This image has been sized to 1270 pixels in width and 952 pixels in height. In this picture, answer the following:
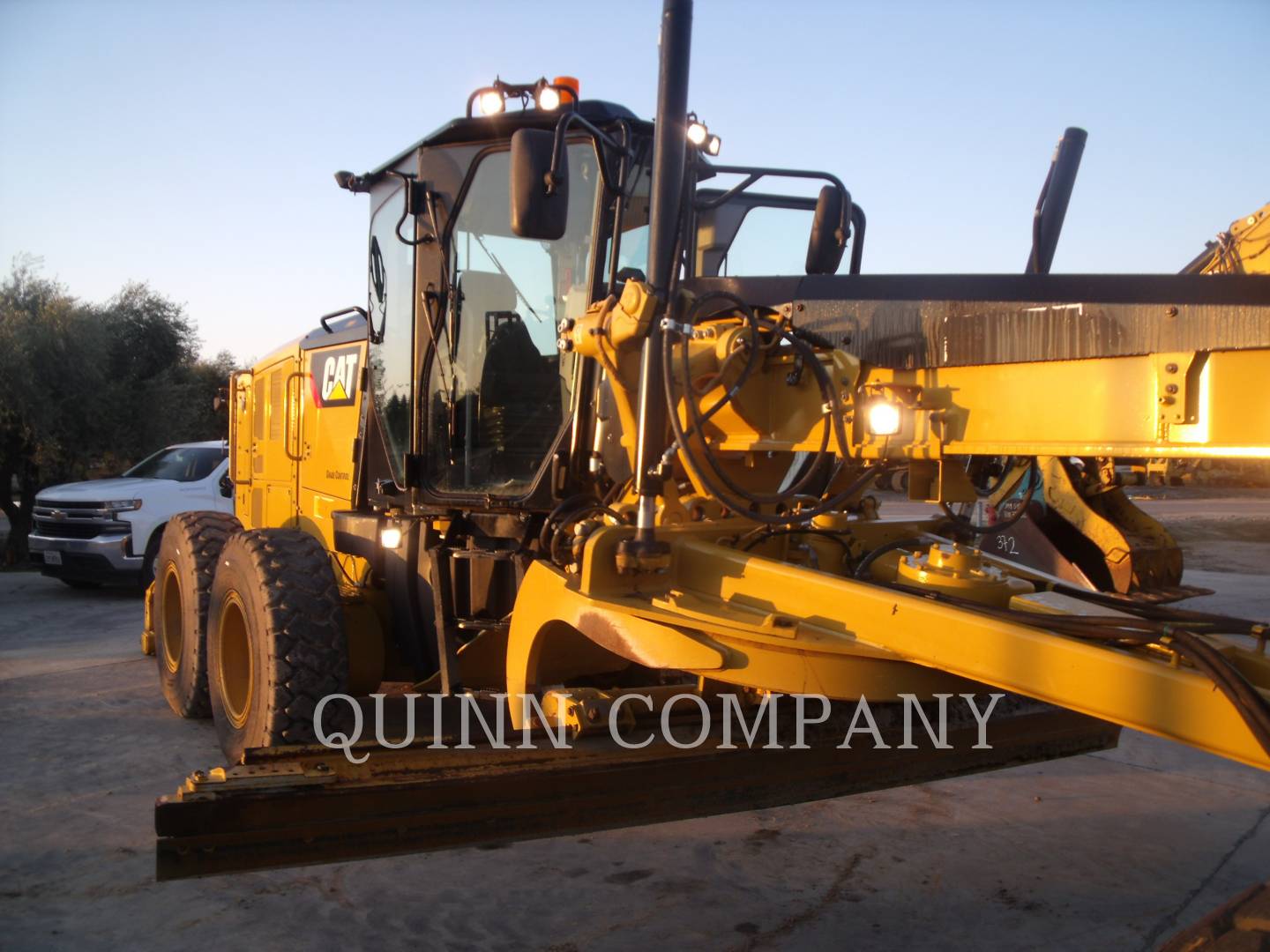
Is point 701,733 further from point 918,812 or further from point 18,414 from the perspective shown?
point 18,414

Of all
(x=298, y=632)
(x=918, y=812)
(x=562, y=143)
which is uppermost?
(x=562, y=143)

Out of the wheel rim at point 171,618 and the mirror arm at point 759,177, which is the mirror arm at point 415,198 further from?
the wheel rim at point 171,618

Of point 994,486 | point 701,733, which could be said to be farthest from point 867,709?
point 994,486

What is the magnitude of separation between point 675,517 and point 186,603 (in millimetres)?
3371

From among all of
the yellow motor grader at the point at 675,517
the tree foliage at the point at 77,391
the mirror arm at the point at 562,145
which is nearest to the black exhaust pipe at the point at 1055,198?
the yellow motor grader at the point at 675,517

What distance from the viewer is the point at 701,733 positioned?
3.24 meters

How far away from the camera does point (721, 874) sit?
12.4 feet

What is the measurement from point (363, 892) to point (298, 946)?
0.43 m

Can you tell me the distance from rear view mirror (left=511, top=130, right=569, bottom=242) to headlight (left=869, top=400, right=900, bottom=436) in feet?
3.65

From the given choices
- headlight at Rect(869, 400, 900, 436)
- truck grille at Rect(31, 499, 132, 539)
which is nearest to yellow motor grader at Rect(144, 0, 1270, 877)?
headlight at Rect(869, 400, 900, 436)

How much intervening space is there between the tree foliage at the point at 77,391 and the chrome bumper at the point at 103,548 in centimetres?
447

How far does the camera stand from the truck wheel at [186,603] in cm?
543

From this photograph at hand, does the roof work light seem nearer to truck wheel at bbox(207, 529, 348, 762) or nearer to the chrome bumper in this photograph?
truck wheel at bbox(207, 529, 348, 762)

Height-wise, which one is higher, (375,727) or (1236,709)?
(1236,709)
